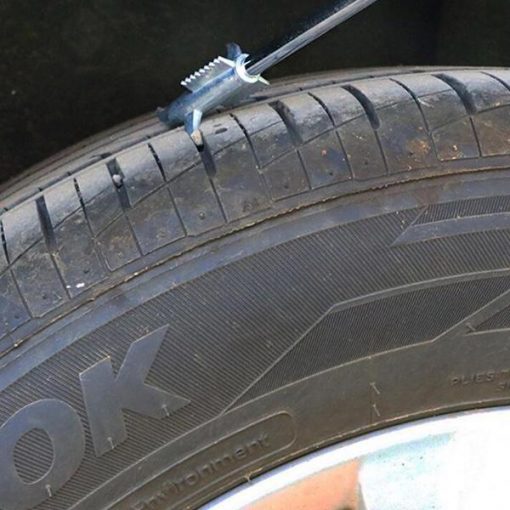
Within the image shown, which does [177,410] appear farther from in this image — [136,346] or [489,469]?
[489,469]

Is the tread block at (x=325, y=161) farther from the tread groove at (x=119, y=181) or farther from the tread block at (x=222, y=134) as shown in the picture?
the tread groove at (x=119, y=181)

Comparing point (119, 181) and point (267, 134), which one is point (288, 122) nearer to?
point (267, 134)

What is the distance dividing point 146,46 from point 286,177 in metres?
0.73

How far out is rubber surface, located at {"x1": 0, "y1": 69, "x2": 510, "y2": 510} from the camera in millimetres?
967

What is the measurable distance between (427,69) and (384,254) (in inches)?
17.6

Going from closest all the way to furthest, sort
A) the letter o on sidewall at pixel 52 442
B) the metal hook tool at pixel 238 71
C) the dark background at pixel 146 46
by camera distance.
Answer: the letter o on sidewall at pixel 52 442
the metal hook tool at pixel 238 71
the dark background at pixel 146 46

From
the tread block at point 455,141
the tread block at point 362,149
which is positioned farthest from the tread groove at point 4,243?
the tread block at point 455,141

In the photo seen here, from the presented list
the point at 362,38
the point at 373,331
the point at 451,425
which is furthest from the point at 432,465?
the point at 362,38

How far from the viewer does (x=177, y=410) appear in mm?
992

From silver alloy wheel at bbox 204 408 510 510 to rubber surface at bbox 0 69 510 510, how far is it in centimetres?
2

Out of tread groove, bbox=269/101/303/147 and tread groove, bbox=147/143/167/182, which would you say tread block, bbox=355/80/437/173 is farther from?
tread groove, bbox=147/143/167/182

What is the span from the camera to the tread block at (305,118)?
3.36 feet

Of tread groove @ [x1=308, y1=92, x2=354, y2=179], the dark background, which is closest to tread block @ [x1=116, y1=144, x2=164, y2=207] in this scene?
tread groove @ [x1=308, y1=92, x2=354, y2=179]

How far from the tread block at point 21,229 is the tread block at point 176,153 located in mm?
165
